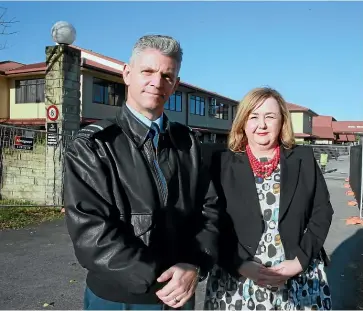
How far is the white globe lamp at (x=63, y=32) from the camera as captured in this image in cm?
830

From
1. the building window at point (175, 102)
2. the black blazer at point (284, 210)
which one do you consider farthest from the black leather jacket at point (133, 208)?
the building window at point (175, 102)

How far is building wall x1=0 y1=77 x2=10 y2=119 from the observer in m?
23.0

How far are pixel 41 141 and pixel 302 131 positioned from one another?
Result: 46112mm

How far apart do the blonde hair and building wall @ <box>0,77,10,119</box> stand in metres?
23.9

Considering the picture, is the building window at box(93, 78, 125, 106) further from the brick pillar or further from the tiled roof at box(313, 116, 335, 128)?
the tiled roof at box(313, 116, 335, 128)

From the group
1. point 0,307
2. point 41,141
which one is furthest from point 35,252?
point 41,141

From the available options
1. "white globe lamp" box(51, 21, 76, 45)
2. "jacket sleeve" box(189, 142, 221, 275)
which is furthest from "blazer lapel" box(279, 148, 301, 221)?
"white globe lamp" box(51, 21, 76, 45)

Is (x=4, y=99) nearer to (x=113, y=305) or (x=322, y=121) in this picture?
(x=113, y=305)

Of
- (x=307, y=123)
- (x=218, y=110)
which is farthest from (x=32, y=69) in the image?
(x=307, y=123)

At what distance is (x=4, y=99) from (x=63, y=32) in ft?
56.4

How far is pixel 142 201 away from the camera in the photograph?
1529mm

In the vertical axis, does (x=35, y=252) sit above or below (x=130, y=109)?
below

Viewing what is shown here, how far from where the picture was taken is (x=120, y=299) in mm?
1603

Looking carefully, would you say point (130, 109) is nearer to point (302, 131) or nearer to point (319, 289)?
point (319, 289)
